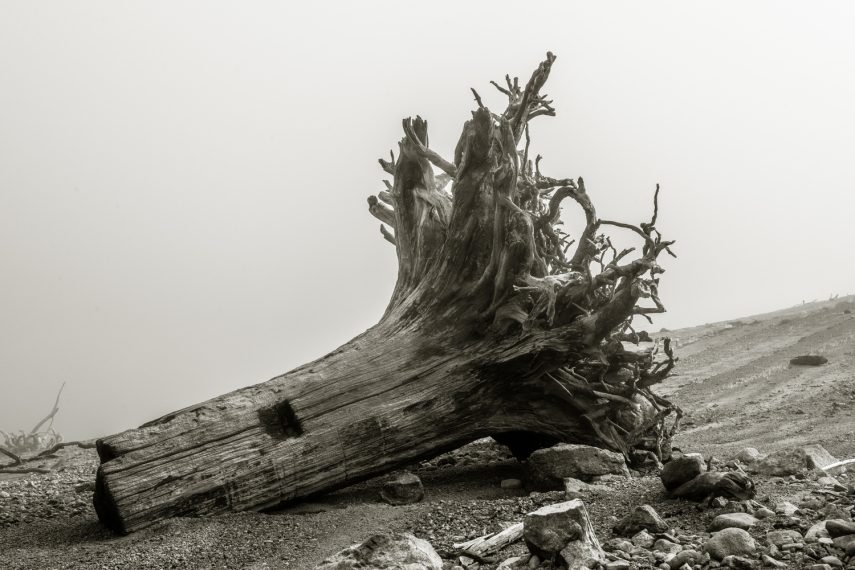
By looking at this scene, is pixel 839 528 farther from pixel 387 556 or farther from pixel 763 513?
pixel 387 556

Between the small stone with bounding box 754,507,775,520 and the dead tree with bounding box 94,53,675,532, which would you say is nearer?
the small stone with bounding box 754,507,775,520

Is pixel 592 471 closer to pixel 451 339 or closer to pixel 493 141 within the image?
pixel 451 339

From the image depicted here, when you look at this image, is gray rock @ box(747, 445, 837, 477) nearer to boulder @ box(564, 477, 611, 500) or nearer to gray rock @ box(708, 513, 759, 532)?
boulder @ box(564, 477, 611, 500)

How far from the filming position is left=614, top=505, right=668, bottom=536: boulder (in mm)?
4609

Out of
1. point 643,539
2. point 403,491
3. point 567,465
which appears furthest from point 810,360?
point 643,539

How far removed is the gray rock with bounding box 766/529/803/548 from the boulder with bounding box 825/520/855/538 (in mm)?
171

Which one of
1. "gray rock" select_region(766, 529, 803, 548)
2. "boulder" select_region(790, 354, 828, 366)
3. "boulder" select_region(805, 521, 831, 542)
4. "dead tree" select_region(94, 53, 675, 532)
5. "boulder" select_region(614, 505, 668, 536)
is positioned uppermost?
"dead tree" select_region(94, 53, 675, 532)

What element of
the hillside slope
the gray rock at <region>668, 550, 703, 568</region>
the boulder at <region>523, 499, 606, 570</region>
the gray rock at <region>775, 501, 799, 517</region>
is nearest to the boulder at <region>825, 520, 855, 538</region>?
the gray rock at <region>775, 501, 799, 517</region>

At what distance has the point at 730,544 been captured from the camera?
3977 mm

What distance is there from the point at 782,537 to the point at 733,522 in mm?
383

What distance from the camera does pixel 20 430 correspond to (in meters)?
15.7

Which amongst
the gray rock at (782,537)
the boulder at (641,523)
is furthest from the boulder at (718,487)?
the gray rock at (782,537)

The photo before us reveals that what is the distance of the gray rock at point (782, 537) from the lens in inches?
160

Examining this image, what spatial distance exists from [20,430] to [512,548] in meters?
15.0
